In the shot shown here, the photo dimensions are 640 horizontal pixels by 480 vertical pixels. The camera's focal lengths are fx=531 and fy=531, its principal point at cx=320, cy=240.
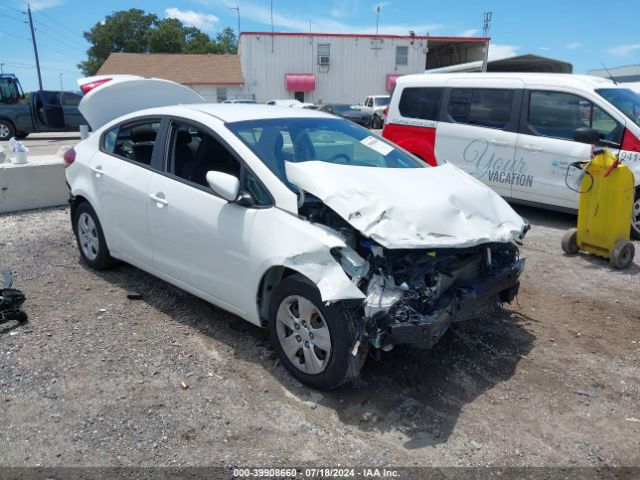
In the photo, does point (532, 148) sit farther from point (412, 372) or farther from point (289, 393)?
point (289, 393)

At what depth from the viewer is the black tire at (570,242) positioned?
6086mm

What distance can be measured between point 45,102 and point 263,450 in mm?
20691

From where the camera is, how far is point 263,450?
285 centimetres

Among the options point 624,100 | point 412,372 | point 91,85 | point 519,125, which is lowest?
point 412,372

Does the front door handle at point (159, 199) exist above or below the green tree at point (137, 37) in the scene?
below

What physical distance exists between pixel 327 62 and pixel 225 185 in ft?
124

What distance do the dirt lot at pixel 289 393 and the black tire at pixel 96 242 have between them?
42 cm

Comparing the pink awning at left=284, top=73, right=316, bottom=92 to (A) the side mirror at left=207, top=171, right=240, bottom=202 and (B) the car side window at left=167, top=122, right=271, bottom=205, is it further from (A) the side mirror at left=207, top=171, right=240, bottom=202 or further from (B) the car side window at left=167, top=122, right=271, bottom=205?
(A) the side mirror at left=207, top=171, right=240, bottom=202

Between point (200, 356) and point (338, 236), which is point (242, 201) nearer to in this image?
point (338, 236)

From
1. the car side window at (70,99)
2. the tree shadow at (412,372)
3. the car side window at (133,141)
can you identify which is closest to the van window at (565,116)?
the tree shadow at (412,372)

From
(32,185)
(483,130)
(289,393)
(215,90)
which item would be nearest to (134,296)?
(289,393)

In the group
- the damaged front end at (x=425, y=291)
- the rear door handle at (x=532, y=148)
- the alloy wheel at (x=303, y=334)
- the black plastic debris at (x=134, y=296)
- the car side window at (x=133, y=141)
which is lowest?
the black plastic debris at (x=134, y=296)

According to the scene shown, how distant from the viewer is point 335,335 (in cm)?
308

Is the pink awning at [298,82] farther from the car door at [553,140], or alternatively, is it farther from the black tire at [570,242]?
the black tire at [570,242]
